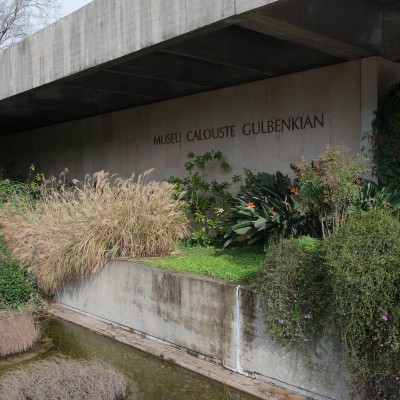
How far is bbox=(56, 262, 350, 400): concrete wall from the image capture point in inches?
178

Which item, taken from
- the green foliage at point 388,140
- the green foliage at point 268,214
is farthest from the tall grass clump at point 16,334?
the green foliage at point 388,140

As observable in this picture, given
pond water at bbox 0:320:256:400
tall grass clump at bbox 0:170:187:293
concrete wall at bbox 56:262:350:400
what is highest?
tall grass clump at bbox 0:170:187:293

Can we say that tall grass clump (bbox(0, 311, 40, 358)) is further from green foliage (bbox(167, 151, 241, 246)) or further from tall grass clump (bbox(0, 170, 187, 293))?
green foliage (bbox(167, 151, 241, 246))

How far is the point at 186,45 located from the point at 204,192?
10.1ft

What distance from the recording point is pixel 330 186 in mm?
5254

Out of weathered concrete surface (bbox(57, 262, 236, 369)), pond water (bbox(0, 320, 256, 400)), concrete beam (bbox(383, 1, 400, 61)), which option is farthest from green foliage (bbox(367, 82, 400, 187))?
pond water (bbox(0, 320, 256, 400))

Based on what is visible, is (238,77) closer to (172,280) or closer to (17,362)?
(172,280)

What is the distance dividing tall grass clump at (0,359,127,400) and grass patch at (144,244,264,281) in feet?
5.35

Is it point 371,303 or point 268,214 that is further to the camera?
point 268,214

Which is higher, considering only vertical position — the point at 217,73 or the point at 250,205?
the point at 217,73

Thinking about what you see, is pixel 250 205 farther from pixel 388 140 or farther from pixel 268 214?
pixel 388 140

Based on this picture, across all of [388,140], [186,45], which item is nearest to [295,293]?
[388,140]

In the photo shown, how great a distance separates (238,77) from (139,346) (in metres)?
5.23

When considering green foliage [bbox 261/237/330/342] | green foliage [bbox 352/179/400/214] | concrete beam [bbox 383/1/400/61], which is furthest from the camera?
concrete beam [bbox 383/1/400/61]
